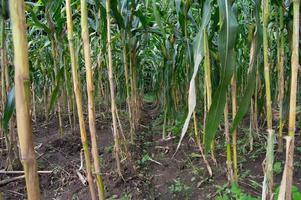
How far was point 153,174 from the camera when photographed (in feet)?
7.62

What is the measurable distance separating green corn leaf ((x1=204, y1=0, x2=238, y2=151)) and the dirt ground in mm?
935

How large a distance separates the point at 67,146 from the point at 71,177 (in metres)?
0.78

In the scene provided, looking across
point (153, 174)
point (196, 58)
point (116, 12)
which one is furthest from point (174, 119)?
point (196, 58)

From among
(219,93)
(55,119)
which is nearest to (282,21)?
(219,93)

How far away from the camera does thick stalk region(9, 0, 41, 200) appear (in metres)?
0.56

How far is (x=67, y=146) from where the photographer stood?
3092 mm

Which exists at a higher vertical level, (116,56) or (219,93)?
(116,56)

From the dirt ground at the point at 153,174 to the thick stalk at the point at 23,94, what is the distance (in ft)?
4.52

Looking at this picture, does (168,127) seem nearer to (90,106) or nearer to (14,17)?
(90,106)

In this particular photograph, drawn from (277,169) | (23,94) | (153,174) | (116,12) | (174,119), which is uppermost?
(116,12)

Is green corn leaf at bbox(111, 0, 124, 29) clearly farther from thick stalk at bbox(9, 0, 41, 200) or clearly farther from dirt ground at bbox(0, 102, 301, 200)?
thick stalk at bbox(9, 0, 41, 200)

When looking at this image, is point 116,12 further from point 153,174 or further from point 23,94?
point 23,94

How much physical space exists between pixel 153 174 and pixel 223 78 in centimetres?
152

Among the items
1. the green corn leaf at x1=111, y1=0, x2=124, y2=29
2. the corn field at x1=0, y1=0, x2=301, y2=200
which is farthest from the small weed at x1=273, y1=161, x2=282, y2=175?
the green corn leaf at x1=111, y1=0, x2=124, y2=29
